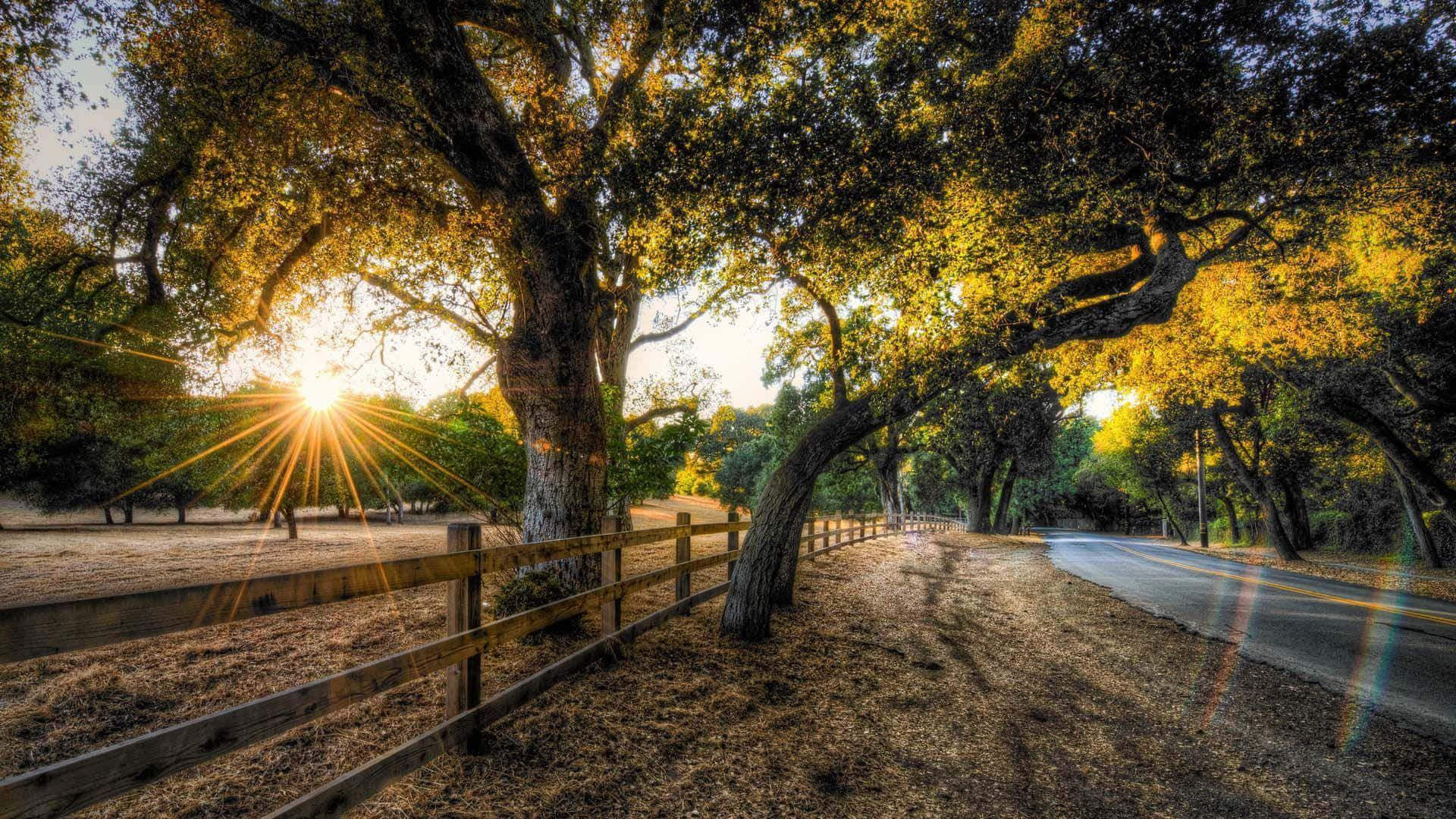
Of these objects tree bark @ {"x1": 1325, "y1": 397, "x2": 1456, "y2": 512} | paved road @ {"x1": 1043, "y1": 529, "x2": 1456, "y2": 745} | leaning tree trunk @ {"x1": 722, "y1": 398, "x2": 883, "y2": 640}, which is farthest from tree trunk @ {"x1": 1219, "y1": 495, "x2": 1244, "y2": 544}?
leaning tree trunk @ {"x1": 722, "y1": 398, "x2": 883, "y2": 640}

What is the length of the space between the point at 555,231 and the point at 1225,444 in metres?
26.6

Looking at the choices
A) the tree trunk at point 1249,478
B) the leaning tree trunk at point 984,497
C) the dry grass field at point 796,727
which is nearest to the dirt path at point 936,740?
the dry grass field at point 796,727

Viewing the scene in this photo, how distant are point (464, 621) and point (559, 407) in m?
3.02

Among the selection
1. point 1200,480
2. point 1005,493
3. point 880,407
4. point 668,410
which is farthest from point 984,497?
point 880,407

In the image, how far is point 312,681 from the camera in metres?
3.32

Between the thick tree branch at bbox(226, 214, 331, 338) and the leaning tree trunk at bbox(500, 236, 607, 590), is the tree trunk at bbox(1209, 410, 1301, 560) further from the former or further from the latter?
the thick tree branch at bbox(226, 214, 331, 338)

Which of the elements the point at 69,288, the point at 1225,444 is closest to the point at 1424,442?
the point at 1225,444

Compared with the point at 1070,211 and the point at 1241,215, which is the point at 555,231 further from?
the point at 1241,215

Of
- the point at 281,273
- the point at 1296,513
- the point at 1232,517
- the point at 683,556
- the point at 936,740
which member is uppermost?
the point at 281,273

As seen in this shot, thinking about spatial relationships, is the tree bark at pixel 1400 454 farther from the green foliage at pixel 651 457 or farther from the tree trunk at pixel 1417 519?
the green foliage at pixel 651 457

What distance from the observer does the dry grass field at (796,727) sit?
344 cm

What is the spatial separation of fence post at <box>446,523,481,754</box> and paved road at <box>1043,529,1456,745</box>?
285 inches

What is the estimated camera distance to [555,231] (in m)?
6.40

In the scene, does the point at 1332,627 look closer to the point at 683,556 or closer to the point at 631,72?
the point at 683,556
